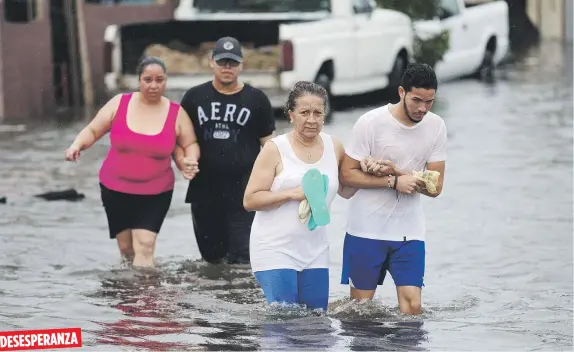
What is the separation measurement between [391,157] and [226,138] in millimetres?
1986

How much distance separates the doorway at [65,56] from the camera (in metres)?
20.8

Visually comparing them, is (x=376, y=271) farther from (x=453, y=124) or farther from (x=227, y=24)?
(x=227, y=24)

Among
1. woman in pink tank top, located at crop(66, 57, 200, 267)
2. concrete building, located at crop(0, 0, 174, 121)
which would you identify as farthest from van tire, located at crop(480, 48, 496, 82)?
woman in pink tank top, located at crop(66, 57, 200, 267)

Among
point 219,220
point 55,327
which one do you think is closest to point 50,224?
point 219,220

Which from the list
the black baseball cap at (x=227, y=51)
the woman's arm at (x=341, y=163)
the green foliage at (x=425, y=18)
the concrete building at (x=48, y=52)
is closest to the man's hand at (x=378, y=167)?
the woman's arm at (x=341, y=163)

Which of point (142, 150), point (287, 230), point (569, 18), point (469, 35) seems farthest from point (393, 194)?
point (569, 18)

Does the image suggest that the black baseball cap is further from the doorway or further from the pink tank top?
the doorway

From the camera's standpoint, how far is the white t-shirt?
335 inches

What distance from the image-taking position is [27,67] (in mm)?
19578

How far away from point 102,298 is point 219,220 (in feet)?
4.12

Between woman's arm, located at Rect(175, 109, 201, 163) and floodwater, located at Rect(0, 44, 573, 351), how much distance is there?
908mm

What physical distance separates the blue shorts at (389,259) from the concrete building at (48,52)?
36.3 ft

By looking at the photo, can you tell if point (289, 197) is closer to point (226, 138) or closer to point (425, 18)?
point (226, 138)

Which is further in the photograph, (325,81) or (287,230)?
(325,81)
